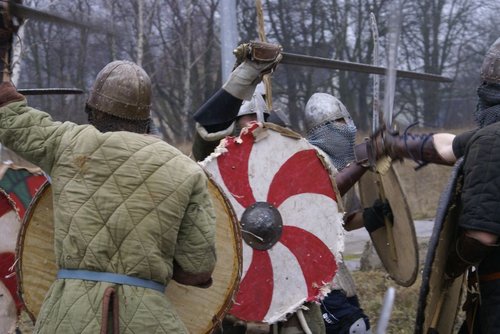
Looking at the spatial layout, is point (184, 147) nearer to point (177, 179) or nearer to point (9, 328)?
point (9, 328)

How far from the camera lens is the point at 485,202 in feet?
11.4

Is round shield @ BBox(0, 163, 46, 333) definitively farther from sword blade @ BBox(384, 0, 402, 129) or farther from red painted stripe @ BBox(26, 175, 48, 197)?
sword blade @ BBox(384, 0, 402, 129)

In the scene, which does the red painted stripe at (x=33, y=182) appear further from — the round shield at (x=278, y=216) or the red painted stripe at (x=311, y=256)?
the red painted stripe at (x=311, y=256)

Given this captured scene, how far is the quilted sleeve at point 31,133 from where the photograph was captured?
3.12 metres

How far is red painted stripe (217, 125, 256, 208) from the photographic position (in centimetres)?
400

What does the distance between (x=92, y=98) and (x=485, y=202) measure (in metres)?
1.49

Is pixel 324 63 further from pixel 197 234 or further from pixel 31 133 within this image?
pixel 31 133

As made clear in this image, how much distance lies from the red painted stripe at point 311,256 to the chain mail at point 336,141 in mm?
738

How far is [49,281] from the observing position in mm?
3490

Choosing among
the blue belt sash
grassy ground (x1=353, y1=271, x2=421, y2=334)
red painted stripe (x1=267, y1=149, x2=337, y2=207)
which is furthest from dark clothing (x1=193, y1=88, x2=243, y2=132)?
grassy ground (x1=353, y1=271, x2=421, y2=334)

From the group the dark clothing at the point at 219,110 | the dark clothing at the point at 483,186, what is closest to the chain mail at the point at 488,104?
the dark clothing at the point at 483,186

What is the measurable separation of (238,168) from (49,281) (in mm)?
977

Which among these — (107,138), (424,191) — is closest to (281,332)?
(107,138)

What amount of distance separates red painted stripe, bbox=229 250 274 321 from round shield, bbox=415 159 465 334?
0.67m
